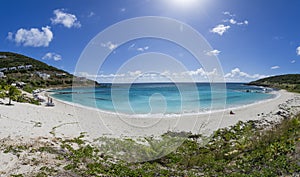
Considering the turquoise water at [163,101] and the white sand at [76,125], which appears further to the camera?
the turquoise water at [163,101]

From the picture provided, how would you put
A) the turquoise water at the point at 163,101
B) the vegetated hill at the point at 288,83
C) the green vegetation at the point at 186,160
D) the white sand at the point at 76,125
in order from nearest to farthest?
the green vegetation at the point at 186,160 → the white sand at the point at 76,125 → the turquoise water at the point at 163,101 → the vegetated hill at the point at 288,83

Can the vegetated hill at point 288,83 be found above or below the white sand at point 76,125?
above

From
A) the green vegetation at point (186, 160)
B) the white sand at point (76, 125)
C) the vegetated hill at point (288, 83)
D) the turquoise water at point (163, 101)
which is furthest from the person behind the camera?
the vegetated hill at point (288, 83)

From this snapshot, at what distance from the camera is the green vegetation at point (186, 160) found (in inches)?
204

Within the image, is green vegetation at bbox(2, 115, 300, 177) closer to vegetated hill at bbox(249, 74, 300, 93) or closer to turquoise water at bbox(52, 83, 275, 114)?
turquoise water at bbox(52, 83, 275, 114)

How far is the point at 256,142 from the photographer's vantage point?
7094mm

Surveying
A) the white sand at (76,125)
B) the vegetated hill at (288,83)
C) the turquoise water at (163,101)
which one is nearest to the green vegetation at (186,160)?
the white sand at (76,125)

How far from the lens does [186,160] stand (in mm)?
6184

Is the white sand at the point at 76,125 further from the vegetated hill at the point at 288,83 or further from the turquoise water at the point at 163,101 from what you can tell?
the vegetated hill at the point at 288,83

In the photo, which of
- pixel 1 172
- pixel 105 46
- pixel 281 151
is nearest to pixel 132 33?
pixel 105 46

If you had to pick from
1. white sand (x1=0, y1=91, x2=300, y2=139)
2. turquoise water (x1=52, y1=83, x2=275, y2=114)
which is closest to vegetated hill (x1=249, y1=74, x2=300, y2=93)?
turquoise water (x1=52, y1=83, x2=275, y2=114)

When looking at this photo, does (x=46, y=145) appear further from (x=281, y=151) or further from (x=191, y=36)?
(x=281, y=151)

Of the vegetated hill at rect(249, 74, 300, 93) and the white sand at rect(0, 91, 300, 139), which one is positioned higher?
the vegetated hill at rect(249, 74, 300, 93)

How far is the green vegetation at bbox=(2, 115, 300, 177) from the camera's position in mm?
5180
